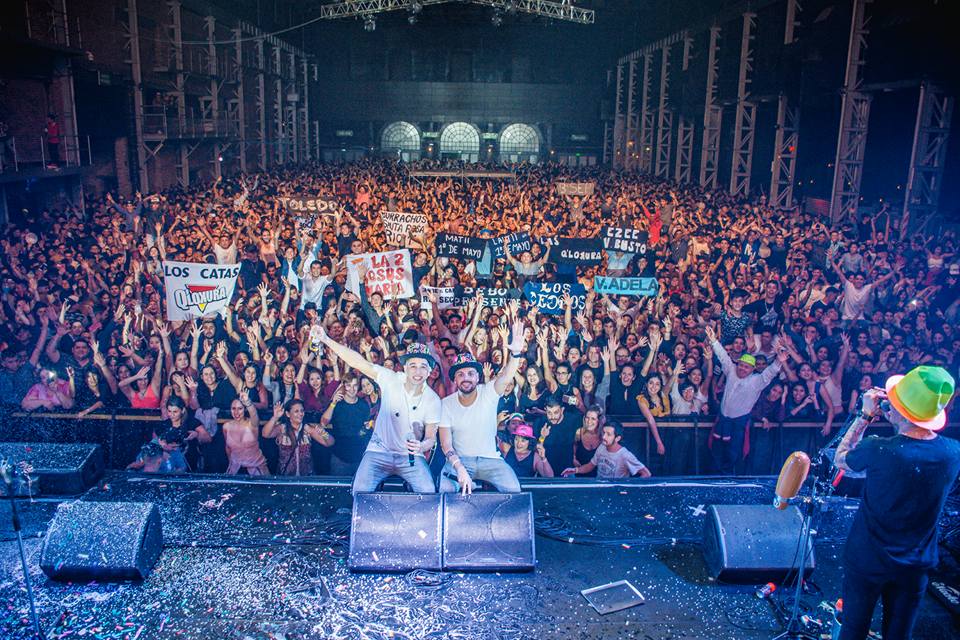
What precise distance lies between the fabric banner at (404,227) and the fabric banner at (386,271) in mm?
3490

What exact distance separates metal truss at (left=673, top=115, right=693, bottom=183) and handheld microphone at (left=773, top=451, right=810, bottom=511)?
3095 cm

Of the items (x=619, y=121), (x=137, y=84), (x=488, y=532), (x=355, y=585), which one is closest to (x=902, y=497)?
(x=488, y=532)

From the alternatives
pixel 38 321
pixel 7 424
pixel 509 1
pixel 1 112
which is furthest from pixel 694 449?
pixel 509 1

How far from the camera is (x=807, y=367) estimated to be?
7965 millimetres

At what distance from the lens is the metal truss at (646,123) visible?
39.4m

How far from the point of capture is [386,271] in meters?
9.82

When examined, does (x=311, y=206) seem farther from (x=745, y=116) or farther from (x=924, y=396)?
(x=745, y=116)

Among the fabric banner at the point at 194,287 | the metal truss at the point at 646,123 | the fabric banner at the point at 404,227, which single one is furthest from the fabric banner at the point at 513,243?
the metal truss at the point at 646,123

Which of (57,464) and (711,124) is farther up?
(711,124)

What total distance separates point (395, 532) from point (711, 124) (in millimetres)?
28170

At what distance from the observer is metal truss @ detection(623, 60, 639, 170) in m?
Answer: 43.0

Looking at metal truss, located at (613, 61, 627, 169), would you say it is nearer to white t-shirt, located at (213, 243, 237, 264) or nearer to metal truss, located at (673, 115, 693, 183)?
metal truss, located at (673, 115, 693, 183)

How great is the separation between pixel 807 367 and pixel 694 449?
1.55m

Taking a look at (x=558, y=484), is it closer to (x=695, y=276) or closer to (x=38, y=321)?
(x=695, y=276)
